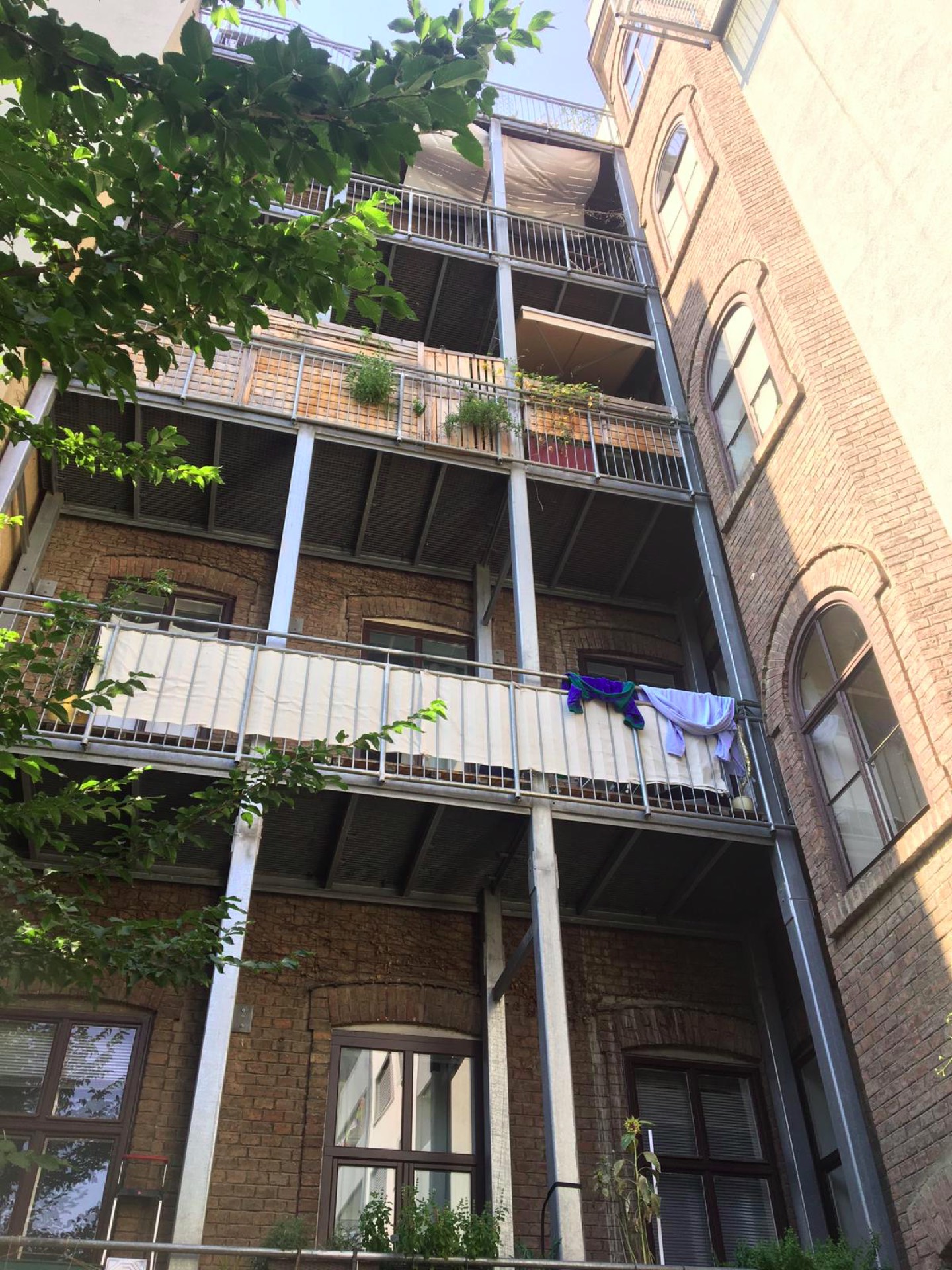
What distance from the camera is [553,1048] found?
7457 mm

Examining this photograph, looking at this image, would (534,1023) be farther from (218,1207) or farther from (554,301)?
(554,301)

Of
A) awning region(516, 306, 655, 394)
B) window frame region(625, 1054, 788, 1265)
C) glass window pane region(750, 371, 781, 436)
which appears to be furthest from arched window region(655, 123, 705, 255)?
window frame region(625, 1054, 788, 1265)

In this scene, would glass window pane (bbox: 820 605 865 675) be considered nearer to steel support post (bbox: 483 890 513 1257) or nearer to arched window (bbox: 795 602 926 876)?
arched window (bbox: 795 602 926 876)

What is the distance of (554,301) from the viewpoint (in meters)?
14.1

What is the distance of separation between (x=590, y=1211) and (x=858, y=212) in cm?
900

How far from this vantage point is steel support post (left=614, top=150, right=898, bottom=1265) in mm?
7242

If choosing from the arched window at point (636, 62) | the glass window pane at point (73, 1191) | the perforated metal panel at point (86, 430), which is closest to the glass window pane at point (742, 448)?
the perforated metal panel at point (86, 430)

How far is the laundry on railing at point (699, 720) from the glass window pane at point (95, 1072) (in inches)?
206

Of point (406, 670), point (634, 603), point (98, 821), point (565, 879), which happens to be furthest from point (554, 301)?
point (98, 821)

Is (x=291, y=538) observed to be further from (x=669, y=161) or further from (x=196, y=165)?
(x=669, y=161)

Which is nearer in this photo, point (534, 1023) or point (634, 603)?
point (534, 1023)

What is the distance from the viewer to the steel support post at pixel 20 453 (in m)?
9.18

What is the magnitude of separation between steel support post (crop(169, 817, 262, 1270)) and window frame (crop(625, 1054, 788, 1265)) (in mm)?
3973

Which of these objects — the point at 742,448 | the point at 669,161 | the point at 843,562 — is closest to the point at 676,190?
the point at 669,161
